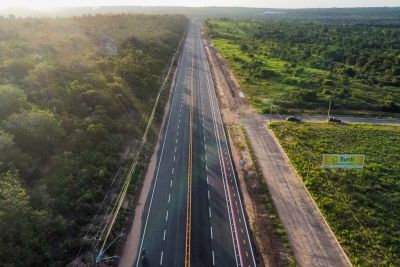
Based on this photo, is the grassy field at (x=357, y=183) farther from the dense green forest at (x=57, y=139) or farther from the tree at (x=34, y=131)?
the tree at (x=34, y=131)

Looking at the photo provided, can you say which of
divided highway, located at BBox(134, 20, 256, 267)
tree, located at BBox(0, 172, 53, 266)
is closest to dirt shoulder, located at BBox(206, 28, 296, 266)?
divided highway, located at BBox(134, 20, 256, 267)

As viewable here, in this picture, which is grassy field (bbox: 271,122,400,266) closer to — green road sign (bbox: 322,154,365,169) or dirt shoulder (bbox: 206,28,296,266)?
green road sign (bbox: 322,154,365,169)

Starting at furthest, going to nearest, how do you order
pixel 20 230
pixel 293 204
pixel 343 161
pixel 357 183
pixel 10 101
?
pixel 10 101, pixel 357 183, pixel 343 161, pixel 293 204, pixel 20 230

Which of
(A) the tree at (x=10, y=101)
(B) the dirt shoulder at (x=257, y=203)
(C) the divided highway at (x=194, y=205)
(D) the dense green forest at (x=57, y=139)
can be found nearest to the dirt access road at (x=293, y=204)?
(B) the dirt shoulder at (x=257, y=203)

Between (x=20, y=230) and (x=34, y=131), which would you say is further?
(x=34, y=131)

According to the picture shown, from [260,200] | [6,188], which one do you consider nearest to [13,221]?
[6,188]

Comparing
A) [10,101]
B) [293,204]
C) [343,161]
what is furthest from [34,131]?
[343,161]

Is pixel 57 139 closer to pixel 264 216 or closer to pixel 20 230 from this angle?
pixel 20 230
